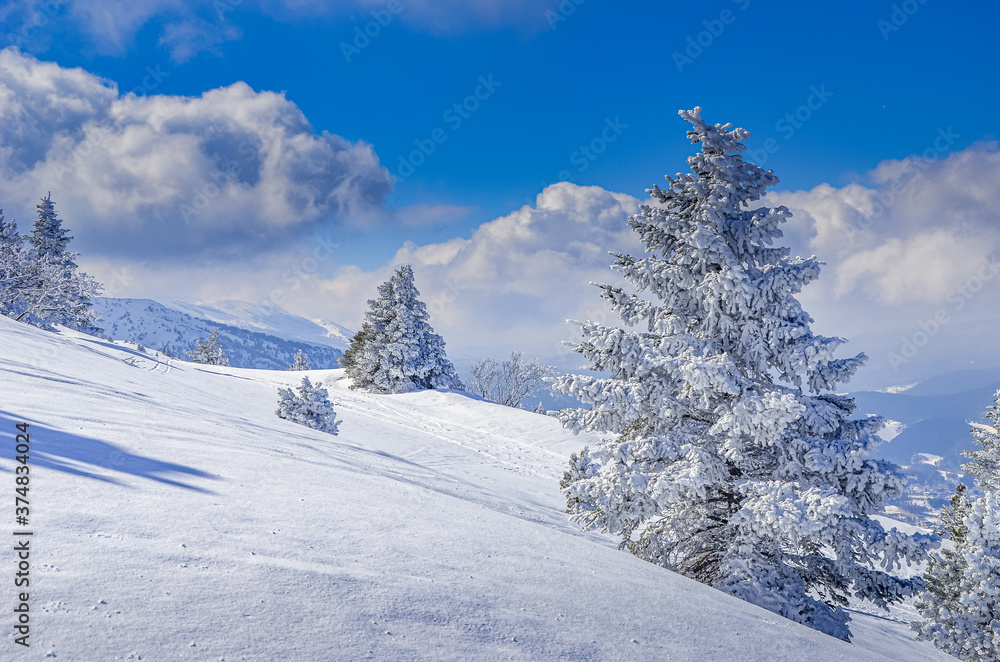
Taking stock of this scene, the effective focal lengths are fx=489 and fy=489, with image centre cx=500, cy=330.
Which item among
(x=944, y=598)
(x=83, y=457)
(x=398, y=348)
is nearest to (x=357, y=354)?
(x=398, y=348)

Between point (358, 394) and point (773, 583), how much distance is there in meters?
31.0

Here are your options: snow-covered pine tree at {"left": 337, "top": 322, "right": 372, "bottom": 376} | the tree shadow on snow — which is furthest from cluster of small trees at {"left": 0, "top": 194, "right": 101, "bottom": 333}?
the tree shadow on snow

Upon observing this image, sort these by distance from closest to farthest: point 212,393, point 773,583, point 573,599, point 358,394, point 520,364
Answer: point 573,599, point 773,583, point 212,393, point 358,394, point 520,364

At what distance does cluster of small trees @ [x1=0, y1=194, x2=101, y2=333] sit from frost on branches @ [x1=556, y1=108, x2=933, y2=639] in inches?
1279

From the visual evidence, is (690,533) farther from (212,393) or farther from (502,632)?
(212,393)

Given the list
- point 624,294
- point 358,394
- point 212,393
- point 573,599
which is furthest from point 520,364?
point 573,599

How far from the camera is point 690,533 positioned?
871 centimetres

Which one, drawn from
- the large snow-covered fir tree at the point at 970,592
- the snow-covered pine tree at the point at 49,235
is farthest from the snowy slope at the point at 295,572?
the snow-covered pine tree at the point at 49,235

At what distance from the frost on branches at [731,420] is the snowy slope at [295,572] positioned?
137 cm

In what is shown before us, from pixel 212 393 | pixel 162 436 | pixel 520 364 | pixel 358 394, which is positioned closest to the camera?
pixel 162 436

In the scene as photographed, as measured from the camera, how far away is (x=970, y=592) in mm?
8312

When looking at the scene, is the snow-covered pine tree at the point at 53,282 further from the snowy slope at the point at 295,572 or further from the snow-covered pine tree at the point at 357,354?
the snowy slope at the point at 295,572

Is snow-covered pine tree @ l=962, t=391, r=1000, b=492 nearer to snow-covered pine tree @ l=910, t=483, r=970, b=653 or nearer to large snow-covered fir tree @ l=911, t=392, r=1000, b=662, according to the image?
snow-covered pine tree @ l=910, t=483, r=970, b=653

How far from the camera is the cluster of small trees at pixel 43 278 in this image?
29.8m
